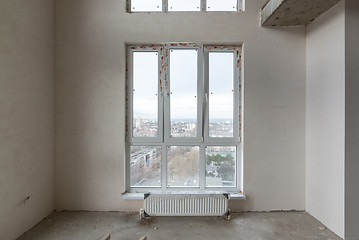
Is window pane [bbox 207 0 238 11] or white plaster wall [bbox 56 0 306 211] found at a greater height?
window pane [bbox 207 0 238 11]

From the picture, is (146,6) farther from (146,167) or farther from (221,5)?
(146,167)

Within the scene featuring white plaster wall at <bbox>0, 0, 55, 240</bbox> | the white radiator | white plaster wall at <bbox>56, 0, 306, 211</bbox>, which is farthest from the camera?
white plaster wall at <bbox>56, 0, 306, 211</bbox>

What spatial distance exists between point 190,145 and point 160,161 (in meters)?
0.53

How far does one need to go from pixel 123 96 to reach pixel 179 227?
1.97 metres

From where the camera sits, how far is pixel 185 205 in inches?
98.7

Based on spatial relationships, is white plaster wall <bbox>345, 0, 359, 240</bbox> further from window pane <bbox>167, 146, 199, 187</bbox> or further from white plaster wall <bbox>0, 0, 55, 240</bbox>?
white plaster wall <bbox>0, 0, 55, 240</bbox>

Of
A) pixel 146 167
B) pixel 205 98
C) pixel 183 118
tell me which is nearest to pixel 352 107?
pixel 205 98

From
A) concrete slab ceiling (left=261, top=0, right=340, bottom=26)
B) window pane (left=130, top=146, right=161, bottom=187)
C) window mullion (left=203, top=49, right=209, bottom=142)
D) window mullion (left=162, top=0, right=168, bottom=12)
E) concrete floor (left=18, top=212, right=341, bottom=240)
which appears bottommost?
concrete floor (left=18, top=212, right=341, bottom=240)

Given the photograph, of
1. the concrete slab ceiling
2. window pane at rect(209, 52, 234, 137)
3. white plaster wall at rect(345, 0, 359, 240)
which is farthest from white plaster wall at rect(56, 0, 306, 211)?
white plaster wall at rect(345, 0, 359, 240)

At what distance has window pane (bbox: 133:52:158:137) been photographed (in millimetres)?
2842

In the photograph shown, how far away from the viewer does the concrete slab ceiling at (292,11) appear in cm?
217

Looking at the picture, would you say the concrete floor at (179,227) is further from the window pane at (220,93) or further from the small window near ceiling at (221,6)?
the small window near ceiling at (221,6)

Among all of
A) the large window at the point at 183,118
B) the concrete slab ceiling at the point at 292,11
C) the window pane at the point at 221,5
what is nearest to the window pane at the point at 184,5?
the window pane at the point at 221,5

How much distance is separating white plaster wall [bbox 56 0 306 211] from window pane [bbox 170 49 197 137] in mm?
259
